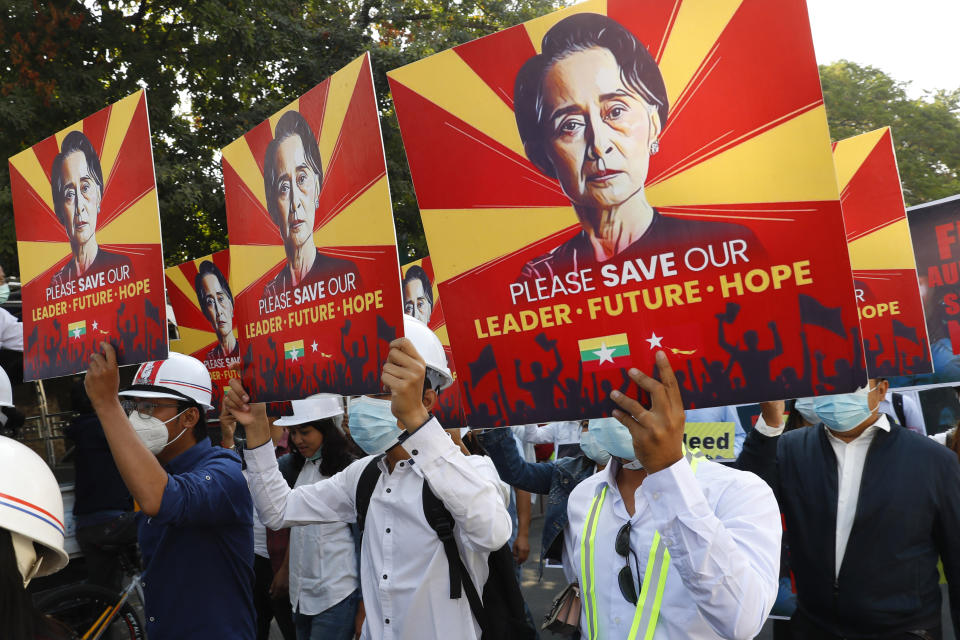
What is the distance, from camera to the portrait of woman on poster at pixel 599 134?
1901mm

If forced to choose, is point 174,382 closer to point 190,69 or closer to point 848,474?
point 848,474

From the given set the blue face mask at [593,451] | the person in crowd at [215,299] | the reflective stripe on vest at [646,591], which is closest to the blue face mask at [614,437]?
the reflective stripe on vest at [646,591]

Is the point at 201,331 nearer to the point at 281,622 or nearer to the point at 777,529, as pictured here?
the point at 281,622

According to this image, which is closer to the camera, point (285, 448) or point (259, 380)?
point (259, 380)

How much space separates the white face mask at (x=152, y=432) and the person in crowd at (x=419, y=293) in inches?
136

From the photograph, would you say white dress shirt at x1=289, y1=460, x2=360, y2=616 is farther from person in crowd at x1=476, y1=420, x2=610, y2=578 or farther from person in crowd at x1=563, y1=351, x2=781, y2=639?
person in crowd at x1=563, y1=351, x2=781, y2=639

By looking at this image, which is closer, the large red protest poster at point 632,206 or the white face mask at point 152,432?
the large red protest poster at point 632,206

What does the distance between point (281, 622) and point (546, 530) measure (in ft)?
6.13

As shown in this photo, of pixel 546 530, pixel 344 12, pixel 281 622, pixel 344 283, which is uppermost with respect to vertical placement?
pixel 344 12

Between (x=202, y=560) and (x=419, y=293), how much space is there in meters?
3.88

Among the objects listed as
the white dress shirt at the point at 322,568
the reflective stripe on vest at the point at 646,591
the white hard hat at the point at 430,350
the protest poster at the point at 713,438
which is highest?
the white hard hat at the point at 430,350

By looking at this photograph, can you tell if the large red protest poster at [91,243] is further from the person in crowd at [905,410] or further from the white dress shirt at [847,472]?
the person in crowd at [905,410]

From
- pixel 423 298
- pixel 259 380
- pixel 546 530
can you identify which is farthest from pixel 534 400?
pixel 423 298

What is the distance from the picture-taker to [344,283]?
2721mm
